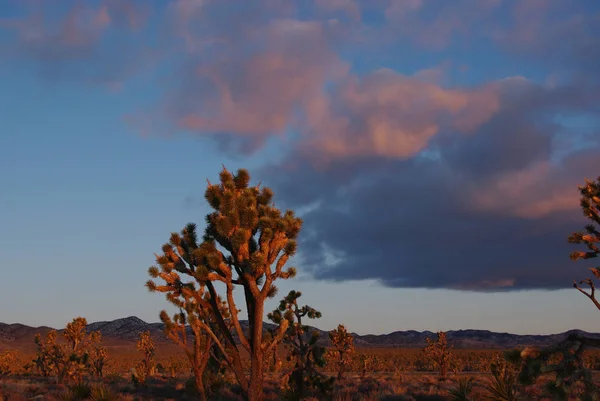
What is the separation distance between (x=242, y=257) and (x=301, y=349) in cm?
584

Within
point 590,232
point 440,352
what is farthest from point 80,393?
point 440,352

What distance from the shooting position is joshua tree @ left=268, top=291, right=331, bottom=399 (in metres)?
18.8

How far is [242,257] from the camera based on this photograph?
15.5 metres

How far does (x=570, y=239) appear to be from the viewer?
50.9 ft

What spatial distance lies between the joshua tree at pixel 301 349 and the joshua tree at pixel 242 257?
6.72 feet

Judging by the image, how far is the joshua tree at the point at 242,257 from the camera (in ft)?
49.9

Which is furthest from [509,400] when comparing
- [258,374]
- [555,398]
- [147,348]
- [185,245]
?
[147,348]

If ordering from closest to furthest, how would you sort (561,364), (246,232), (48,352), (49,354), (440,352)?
(561,364) < (246,232) < (49,354) < (48,352) < (440,352)

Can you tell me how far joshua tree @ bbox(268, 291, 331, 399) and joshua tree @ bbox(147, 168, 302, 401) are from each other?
2047 mm

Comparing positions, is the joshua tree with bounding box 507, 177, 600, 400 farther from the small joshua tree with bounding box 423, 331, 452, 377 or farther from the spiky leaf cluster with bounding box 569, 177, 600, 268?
the small joshua tree with bounding box 423, 331, 452, 377

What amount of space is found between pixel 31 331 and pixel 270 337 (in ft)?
689

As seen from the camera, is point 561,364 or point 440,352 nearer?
point 561,364

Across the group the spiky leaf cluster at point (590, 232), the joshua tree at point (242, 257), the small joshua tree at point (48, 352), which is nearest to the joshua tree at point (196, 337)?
the joshua tree at point (242, 257)

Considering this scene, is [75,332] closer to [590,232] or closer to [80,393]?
[80,393]
